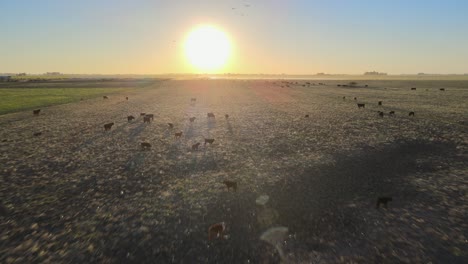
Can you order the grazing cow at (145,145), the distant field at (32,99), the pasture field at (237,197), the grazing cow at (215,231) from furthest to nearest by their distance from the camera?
the distant field at (32,99), the grazing cow at (145,145), the grazing cow at (215,231), the pasture field at (237,197)

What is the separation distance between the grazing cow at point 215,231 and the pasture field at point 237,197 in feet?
0.62

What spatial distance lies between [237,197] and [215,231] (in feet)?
8.22

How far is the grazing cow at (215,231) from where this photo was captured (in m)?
7.68

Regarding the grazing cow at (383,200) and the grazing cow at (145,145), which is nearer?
the grazing cow at (383,200)

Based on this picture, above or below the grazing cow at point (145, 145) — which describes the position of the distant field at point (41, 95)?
below

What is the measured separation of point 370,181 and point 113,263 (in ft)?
30.8

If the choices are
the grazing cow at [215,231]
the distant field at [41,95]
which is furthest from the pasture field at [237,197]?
the distant field at [41,95]

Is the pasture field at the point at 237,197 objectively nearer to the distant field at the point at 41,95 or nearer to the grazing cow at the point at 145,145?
the grazing cow at the point at 145,145

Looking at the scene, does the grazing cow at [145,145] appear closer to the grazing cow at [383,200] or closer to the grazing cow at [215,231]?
the grazing cow at [215,231]

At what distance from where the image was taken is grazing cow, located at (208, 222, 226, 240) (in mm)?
7683

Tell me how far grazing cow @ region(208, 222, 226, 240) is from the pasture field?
188 mm

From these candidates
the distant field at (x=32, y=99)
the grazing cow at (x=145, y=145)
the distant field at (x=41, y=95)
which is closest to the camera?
the grazing cow at (x=145, y=145)

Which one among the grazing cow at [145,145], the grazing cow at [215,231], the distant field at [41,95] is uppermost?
the grazing cow at [215,231]

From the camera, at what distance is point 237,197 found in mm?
10141
